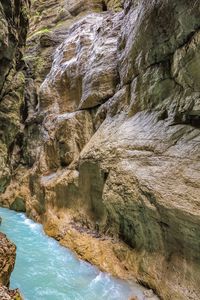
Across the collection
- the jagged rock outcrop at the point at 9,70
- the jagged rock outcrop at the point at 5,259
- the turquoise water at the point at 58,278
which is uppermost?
the jagged rock outcrop at the point at 9,70

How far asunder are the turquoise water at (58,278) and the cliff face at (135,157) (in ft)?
1.24

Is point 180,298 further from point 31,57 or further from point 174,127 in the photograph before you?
point 31,57

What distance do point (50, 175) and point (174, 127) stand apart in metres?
8.48

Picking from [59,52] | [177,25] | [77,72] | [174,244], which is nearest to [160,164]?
[174,244]

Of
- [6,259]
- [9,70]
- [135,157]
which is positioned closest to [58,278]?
[6,259]

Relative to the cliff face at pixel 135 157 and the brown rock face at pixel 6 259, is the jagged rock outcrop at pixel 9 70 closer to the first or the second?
the cliff face at pixel 135 157

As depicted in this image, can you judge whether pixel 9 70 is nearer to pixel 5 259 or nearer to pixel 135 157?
pixel 135 157

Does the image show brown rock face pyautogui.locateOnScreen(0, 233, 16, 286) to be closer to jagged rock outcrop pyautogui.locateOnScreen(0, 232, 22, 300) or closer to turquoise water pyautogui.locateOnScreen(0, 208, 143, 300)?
jagged rock outcrop pyautogui.locateOnScreen(0, 232, 22, 300)

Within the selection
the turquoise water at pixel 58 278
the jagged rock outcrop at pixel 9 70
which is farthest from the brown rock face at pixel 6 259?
the jagged rock outcrop at pixel 9 70

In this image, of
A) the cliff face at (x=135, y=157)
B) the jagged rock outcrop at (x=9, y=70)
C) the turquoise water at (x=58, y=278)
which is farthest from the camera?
the jagged rock outcrop at (x=9, y=70)

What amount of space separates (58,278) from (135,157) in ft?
11.9

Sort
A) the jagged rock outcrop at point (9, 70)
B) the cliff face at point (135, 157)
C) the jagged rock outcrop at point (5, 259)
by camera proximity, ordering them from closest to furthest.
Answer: the jagged rock outcrop at point (5, 259) → the cliff face at point (135, 157) → the jagged rock outcrop at point (9, 70)

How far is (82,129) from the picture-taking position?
12.5m

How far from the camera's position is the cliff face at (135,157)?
5.72 meters
